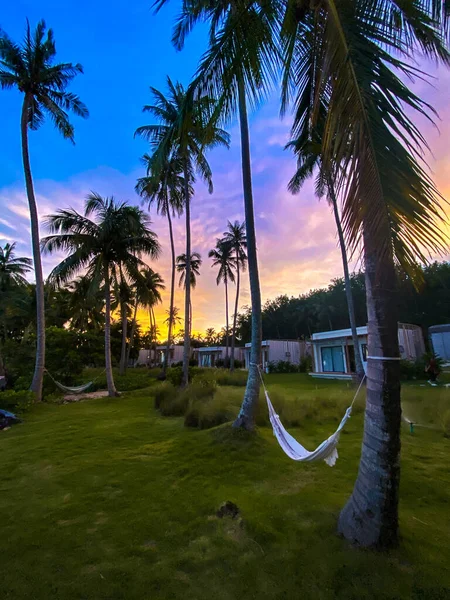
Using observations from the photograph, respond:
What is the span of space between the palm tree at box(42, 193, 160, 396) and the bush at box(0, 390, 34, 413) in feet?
9.35

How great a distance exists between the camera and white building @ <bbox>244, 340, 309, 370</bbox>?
73.4 feet

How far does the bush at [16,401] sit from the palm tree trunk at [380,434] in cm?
871

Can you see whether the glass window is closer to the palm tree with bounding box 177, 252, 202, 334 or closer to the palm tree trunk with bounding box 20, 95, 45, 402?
the palm tree with bounding box 177, 252, 202, 334

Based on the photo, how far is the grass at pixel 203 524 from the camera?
1807 millimetres

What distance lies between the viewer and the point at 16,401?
7977 mm

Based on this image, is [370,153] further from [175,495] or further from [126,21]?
[126,21]

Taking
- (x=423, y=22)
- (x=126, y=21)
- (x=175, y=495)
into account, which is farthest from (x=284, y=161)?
(x=175, y=495)

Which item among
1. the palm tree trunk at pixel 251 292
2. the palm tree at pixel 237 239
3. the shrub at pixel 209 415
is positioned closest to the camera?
the palm tree trunk at pixel 251 292

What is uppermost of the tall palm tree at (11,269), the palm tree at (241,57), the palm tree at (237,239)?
the palm tree at (237,239)

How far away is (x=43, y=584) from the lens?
6.11ft

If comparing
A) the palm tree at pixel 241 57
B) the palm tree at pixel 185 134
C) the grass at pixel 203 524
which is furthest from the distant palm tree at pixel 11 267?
the palm tree at pixel 241 57

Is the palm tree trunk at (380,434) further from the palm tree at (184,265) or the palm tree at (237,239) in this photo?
the palm tree at (184,265)

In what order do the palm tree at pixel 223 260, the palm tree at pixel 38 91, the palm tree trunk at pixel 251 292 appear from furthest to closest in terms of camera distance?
the palm tree at pixel 223 260 < the palm tree at pixel 38 91 < the palm tree trunk at pixel 251 292

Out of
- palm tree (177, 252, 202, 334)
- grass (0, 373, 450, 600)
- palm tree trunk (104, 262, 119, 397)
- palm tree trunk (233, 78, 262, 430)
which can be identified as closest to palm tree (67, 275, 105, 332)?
palm tree trunk (104, 262, 119, 397)
